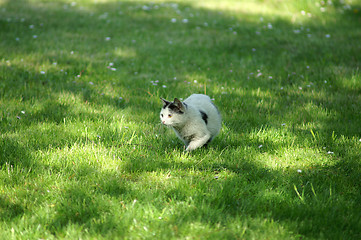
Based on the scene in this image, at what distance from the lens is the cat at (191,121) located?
3773mm

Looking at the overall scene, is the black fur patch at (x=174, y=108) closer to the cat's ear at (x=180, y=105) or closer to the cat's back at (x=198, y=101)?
the cat's ear at (x=180, y=105)

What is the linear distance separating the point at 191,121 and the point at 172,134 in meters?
0.75

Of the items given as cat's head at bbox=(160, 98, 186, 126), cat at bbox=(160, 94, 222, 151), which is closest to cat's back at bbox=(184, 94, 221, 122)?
cat at bbox=(160, 94, 222, 151)

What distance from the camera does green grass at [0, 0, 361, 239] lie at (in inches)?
110

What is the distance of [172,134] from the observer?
455 centimetres

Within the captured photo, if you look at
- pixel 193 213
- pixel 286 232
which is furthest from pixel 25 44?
pixel 286 232

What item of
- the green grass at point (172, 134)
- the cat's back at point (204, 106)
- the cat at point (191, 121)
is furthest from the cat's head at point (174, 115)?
the green grass at point (172, 134)

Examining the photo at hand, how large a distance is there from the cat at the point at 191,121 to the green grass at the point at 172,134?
180 millimetres

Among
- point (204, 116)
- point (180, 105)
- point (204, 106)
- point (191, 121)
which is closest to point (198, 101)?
point (204, 106)

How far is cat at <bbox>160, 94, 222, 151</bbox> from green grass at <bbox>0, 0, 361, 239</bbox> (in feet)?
0.59

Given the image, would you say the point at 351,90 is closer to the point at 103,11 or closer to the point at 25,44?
the point at 25,44

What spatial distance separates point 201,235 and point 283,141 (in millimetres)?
2084

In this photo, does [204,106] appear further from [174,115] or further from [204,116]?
[174,115]

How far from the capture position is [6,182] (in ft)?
10.7
